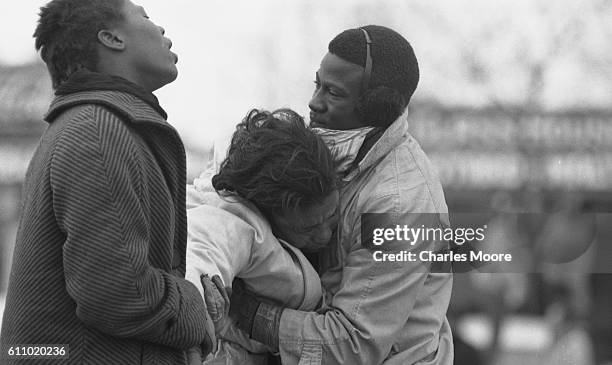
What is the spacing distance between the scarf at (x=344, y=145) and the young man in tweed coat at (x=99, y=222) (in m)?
0.64

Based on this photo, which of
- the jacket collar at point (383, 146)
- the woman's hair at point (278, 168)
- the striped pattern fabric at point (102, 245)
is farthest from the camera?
the jacket collar at point (383, 146)

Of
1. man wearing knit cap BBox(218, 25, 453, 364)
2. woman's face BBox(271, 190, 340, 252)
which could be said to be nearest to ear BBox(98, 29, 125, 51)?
woman's face BBox(271, 190, 340, 252)

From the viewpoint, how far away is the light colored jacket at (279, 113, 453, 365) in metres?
2.68

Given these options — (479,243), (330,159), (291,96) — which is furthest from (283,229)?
(291,96)

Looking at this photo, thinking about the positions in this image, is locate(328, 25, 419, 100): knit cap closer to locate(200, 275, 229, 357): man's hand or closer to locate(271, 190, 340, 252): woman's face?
locate(271, 190, 340, 252): woman's face

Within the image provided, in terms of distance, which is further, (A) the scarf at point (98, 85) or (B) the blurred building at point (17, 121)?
(B) the blurred building at point (17, 121)

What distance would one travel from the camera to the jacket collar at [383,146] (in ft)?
9.14

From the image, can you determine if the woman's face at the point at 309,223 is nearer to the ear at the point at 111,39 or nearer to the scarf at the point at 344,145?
the scarf at the point at 344,145

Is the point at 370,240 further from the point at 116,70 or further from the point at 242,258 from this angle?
the point at 116,70

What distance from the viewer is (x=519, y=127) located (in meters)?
10.0

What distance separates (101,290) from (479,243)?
2707mm

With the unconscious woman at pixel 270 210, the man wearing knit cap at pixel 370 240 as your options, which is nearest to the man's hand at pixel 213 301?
the unconscious woman at pixel 270 210

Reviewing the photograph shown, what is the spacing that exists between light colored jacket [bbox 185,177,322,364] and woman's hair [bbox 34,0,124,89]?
487 millimetres

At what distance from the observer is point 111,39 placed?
2.28 m
